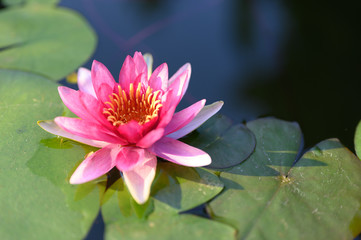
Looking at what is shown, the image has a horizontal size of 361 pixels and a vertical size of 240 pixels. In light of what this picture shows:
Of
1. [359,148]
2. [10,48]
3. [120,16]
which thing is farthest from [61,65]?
[359,148]

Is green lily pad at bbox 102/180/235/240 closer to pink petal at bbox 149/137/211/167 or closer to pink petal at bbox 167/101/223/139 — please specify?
pink petal at bbox 149/137/211/167

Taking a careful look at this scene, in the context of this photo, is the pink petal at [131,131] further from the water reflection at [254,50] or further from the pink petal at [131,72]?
the water reflection at [254,50]

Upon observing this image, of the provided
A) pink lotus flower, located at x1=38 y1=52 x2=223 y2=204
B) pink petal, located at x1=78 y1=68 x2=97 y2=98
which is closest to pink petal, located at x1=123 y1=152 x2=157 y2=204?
pink lotus flower, located at x1=38 y1=52 x2=223 y2=204

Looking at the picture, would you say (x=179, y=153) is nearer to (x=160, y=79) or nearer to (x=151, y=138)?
(x=151, y=138)

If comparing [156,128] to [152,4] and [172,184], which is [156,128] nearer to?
[172,184]

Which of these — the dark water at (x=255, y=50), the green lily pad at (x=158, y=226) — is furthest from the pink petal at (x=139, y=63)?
the green lily pad at (x=158, y=226)

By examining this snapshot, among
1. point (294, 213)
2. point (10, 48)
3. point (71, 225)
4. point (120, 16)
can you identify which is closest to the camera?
point (71, 225)

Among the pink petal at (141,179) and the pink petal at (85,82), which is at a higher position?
the pink petal at (85,82)
